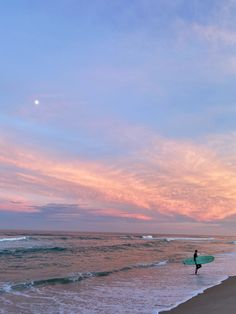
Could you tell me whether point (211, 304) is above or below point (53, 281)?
above

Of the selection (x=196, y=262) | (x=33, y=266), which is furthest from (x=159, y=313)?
(x=33, y=266)

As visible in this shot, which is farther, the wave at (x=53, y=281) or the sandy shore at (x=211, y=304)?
the wave at (x=53, y=281)

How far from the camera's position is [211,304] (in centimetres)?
1198

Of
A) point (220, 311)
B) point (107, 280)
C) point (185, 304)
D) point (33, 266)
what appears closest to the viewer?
point (220, 311)

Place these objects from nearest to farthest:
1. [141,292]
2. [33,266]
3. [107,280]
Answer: [141,292]
[107,280]
[33,266]

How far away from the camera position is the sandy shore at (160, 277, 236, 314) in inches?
431

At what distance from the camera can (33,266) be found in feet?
84.7

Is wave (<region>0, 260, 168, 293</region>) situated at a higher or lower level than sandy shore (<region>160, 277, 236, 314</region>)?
lower

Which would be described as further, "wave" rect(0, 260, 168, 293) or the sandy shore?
"wave" rect(0, 260, 168, 293)

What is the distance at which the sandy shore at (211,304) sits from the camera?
10.9m

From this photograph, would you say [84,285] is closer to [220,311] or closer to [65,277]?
[65,277]

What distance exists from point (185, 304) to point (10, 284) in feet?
29.6

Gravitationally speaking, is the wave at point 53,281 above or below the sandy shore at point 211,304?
below

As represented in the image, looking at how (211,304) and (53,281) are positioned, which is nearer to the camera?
(211,304)
